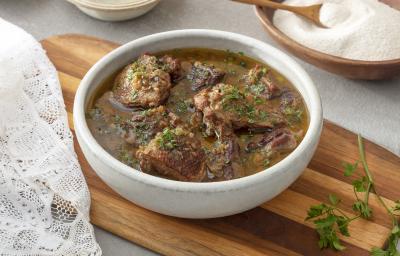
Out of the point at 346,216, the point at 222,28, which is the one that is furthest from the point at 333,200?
the point at 222,28

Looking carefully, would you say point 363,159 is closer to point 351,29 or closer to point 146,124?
point 146,124

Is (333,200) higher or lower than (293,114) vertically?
lower

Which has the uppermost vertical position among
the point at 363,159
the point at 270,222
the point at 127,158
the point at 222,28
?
the point at 127,158

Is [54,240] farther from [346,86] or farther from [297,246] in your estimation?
[346,86]

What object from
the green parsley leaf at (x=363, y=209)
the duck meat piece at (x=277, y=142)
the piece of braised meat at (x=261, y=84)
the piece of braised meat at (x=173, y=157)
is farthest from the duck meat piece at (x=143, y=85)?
the green parsley leaf at (x=363, y=209)

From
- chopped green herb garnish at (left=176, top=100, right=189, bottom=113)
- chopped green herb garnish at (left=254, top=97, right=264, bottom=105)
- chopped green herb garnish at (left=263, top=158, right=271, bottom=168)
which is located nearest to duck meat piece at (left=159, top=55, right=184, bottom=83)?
chopped green herb garnish at (left=176, top=100, right=189, bottom=113)
